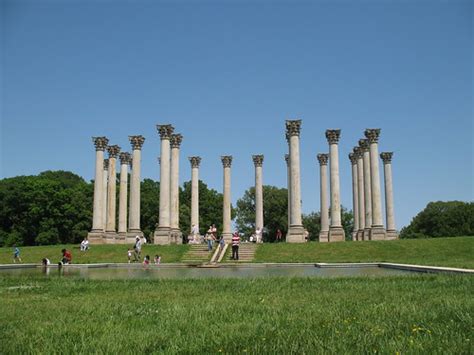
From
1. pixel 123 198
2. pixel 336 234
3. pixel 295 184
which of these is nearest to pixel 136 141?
pixel 123 198

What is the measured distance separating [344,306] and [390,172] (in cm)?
6201

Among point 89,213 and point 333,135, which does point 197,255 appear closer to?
point 333,135

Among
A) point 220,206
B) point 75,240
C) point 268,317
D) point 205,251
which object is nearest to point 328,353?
point 268,317

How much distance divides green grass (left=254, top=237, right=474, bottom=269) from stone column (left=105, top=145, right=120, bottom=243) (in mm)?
28059

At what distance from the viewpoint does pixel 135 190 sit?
66.2m

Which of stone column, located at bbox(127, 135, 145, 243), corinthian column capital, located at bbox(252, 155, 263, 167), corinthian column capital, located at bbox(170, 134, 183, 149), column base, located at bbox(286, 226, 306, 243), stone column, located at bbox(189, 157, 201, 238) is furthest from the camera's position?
corinthian column capital, located at bbox(252, 155, 263, 167)

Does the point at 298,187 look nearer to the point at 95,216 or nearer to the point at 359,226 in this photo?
the point at 359,226

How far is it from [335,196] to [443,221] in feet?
209

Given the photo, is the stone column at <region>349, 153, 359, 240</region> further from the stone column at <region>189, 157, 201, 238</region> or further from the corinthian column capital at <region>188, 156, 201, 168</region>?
the corinthian column capital at <region>188, 156, 201, 168</region>

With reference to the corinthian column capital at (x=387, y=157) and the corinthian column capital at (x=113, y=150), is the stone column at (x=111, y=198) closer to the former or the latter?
the corinthian column capital at (x=113, y=150)

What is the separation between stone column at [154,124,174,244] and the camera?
6088 centimetres

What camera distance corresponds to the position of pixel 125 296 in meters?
13.1

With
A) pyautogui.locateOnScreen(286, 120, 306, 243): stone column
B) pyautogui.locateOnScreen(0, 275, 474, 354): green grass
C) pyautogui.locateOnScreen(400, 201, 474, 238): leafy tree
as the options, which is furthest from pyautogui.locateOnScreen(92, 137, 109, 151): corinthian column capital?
pyautogui.locateOnScreen(400, 201, 474, 238): leafy tree

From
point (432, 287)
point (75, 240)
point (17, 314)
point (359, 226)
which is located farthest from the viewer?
point (75, 240)
